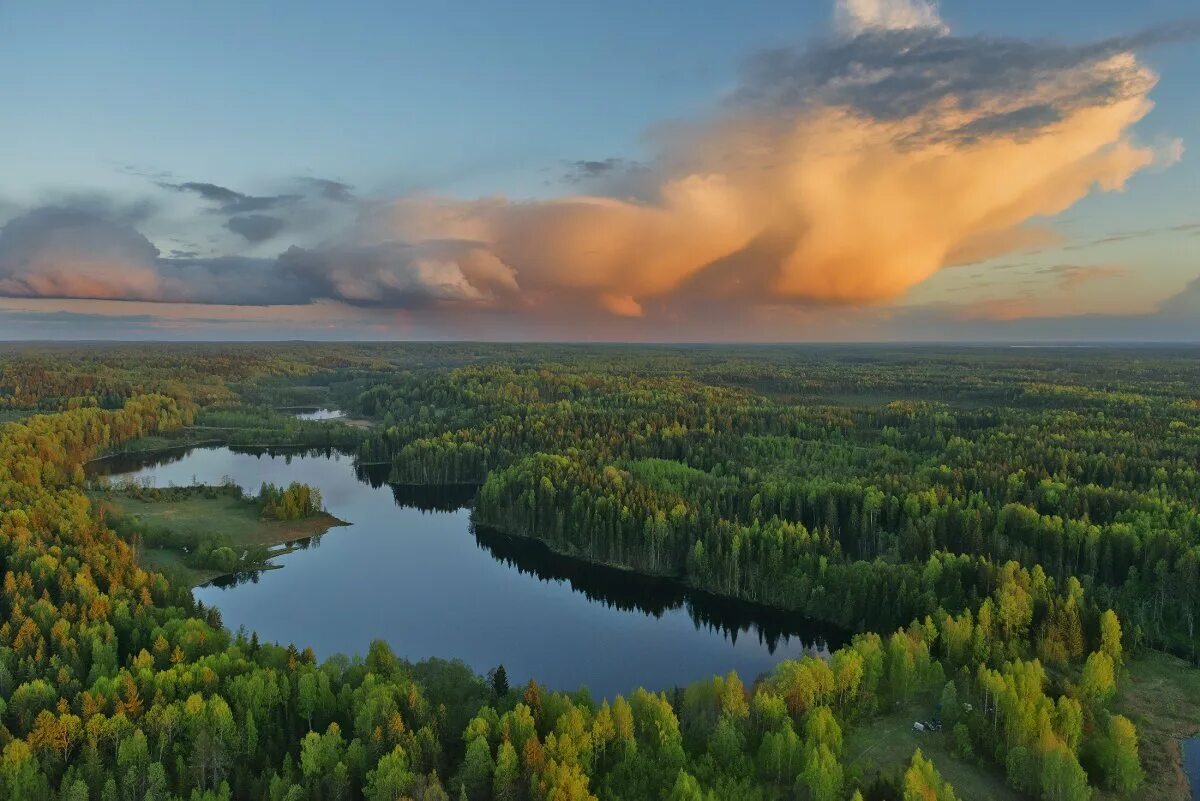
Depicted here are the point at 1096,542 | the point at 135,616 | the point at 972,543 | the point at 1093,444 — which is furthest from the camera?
the point at 1093,444

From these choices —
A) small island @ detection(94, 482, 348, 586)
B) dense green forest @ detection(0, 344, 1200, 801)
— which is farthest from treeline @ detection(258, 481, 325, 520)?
dense green forest @ detection(0, 344, 1200, 801)

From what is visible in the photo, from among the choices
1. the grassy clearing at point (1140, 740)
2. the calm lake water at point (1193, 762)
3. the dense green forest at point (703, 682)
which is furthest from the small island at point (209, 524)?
the calm lake water at point (1193, 762)

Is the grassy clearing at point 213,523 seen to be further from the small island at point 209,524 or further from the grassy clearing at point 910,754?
the grassy clearing at point 910,754

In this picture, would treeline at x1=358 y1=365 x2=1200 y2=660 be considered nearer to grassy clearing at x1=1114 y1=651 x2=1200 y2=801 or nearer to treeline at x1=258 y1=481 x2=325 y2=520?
grassy clearing at x1=1114 y1=651 x2=1200 y2=801

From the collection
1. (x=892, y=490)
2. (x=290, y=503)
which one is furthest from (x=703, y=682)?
(x=290, y=503)

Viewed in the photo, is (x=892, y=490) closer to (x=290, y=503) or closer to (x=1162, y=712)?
(x=1162, y=712)

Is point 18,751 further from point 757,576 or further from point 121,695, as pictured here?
point 757,576

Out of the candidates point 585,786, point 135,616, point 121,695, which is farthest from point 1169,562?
point 135,616
